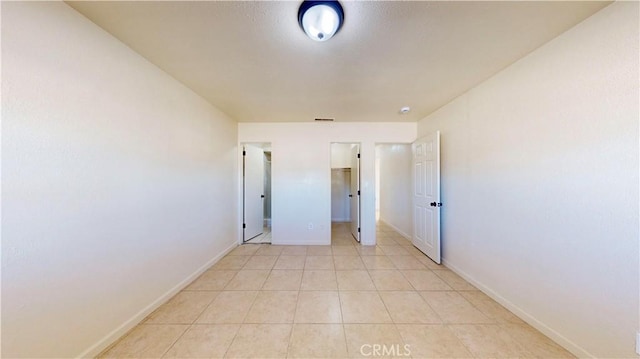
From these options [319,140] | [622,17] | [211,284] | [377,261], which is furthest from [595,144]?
[211,284]

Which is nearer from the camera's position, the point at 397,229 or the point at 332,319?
the point at 332,319

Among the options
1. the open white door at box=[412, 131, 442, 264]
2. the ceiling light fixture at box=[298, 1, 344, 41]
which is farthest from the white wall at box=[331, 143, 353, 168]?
the ceiling light fixture at box=[298, 1, 344, 41]

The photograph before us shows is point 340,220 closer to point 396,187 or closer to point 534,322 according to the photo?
point 396,187

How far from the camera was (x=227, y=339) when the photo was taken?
1.67 metres

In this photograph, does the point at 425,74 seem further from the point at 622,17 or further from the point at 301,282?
the point at 301,282

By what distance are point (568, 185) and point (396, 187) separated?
367 cm

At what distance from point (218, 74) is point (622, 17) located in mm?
3047

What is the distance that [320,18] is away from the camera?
4.44 feet

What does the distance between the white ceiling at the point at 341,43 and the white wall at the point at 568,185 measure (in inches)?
9.8

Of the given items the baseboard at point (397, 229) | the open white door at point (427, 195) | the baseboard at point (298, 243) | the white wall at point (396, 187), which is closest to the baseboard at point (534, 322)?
the open white door at point (427, 195)

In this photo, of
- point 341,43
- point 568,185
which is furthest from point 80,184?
A: point 568,185

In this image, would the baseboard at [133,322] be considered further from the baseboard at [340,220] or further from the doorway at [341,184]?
the baseboard at [340,220]

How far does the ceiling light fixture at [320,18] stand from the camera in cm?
130

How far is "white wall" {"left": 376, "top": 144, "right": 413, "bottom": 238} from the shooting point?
178 inches
